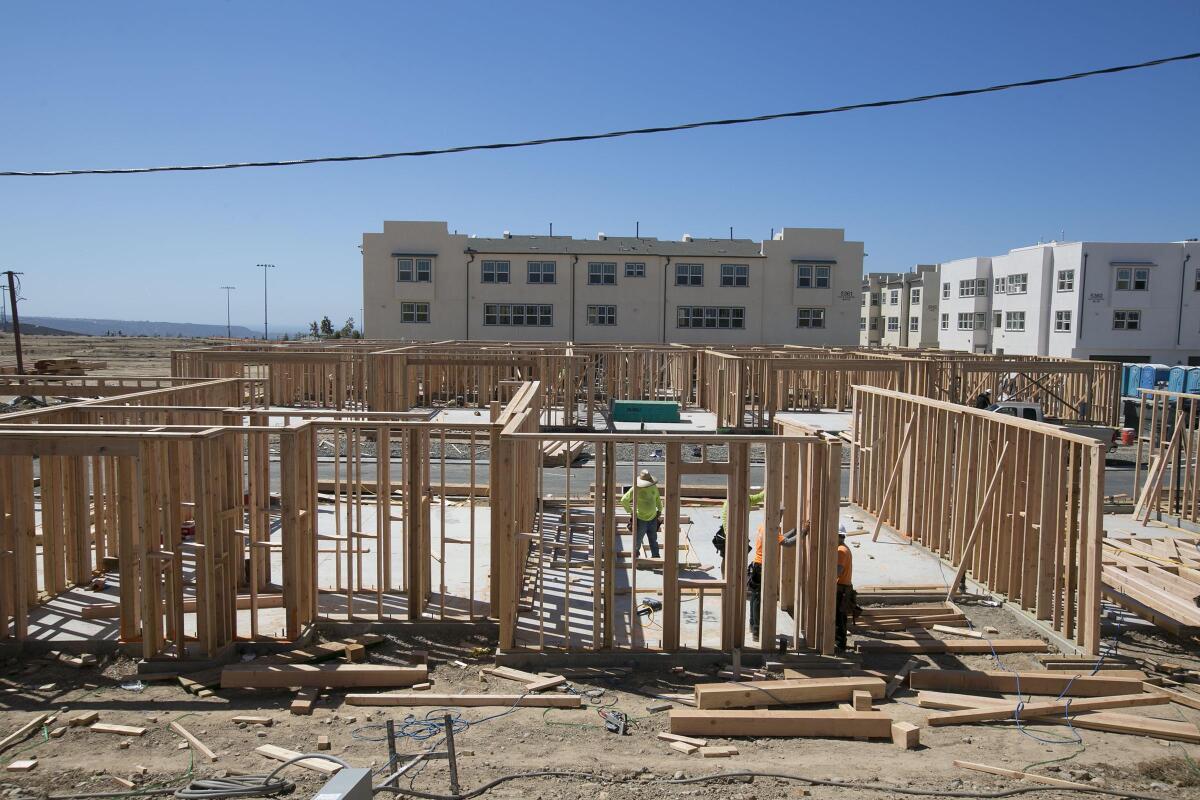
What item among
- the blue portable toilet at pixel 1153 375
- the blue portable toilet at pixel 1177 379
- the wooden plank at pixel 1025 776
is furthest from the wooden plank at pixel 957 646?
the blue portable toilet at pixel 1153 375

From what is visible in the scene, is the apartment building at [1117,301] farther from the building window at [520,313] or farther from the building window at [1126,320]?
the building window at [520,313]

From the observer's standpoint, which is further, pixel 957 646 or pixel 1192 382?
pixel 1192 382

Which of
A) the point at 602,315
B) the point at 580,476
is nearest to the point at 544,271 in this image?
the point at 602,315

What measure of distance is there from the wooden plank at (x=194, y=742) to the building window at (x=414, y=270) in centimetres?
4696

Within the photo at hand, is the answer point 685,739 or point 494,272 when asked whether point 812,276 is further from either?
point 685,739

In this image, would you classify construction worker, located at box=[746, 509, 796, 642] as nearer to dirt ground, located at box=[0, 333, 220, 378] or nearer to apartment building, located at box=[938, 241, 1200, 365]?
dirt ground, located at box=[0, 333, 220, 378]

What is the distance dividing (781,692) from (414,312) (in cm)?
4811

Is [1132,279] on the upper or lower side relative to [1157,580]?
upper

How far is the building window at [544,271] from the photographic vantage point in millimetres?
52594

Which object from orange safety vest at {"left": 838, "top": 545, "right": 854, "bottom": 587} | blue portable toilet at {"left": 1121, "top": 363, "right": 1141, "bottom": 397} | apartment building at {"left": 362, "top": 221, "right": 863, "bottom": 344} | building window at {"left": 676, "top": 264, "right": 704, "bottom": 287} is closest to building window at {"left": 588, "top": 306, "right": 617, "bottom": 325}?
apartment building at {"left": 362, "top": 221, "right": 863, "bottom": 344}

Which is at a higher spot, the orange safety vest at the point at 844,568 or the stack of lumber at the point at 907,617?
the orange safety vest at the point at 844,568

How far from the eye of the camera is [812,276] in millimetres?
53875

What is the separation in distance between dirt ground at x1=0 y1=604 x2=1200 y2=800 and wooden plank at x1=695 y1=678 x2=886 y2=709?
35cm

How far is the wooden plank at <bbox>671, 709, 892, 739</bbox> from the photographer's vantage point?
290 inches
